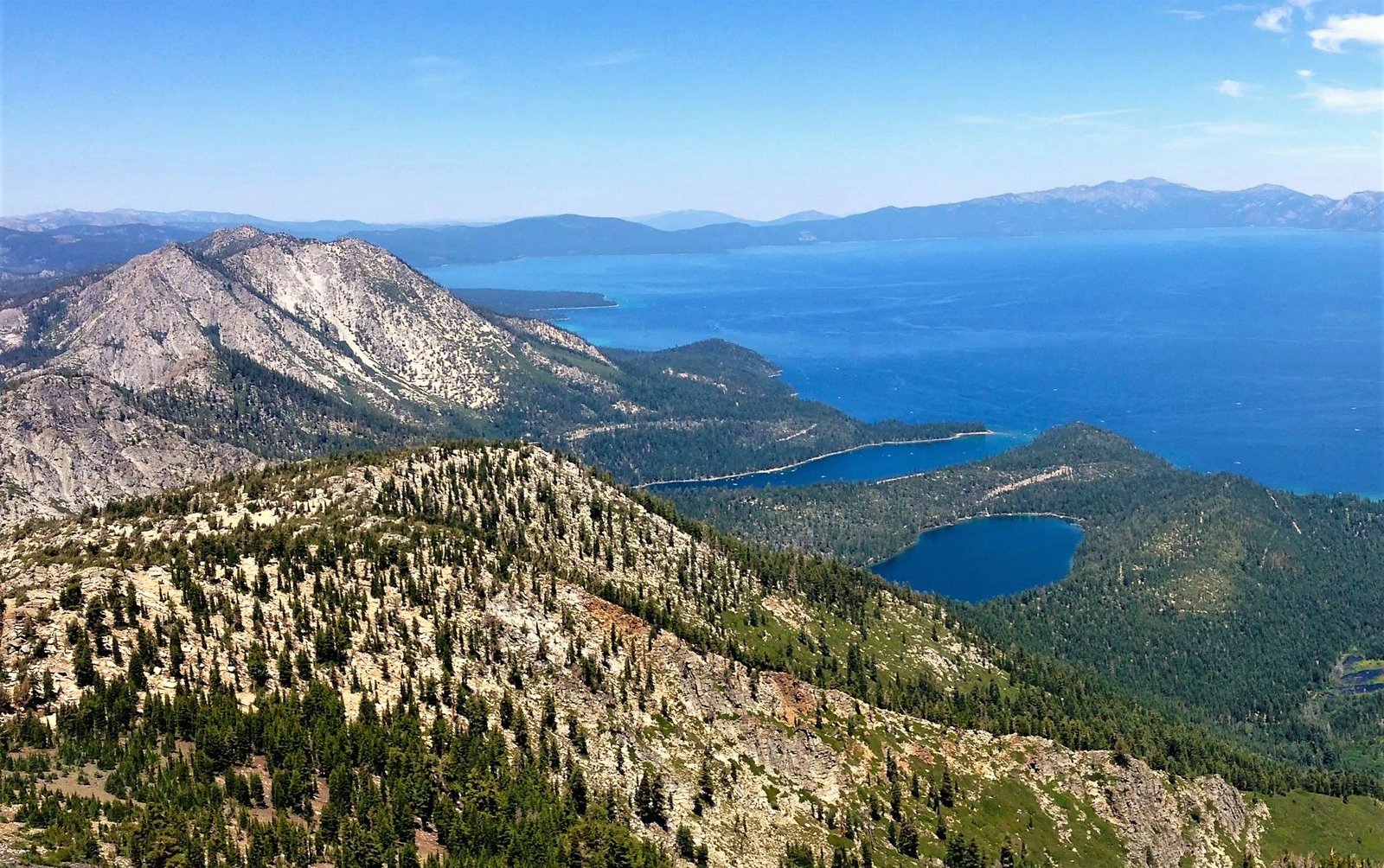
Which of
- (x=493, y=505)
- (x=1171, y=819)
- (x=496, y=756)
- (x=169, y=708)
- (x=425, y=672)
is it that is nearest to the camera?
(x=169, y=708)

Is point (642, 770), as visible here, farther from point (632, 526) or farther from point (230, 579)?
point (632, 526)

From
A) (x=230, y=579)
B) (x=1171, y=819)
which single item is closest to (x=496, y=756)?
(x=230, y=579)

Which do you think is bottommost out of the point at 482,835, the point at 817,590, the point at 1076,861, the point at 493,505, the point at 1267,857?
Answer: the point at 1267,857

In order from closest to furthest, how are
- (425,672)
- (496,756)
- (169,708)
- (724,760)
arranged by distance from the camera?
1. (169,708)
2. (496,756)
3. (425,672)
4. (724,760)

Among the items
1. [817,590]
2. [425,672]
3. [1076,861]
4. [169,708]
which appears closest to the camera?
[169,708]

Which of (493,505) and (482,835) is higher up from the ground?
(493,505)

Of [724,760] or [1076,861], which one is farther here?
[1076,861]

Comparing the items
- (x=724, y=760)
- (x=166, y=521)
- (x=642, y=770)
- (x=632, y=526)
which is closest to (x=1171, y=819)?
(x=724, y=760)

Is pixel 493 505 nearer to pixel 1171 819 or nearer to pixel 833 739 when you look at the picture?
pixel 833 739

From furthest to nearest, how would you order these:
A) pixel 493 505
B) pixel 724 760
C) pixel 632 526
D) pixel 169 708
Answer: pixel 632 526 → pixel 493 505 → pixel 724 760 → pixel 169 708
